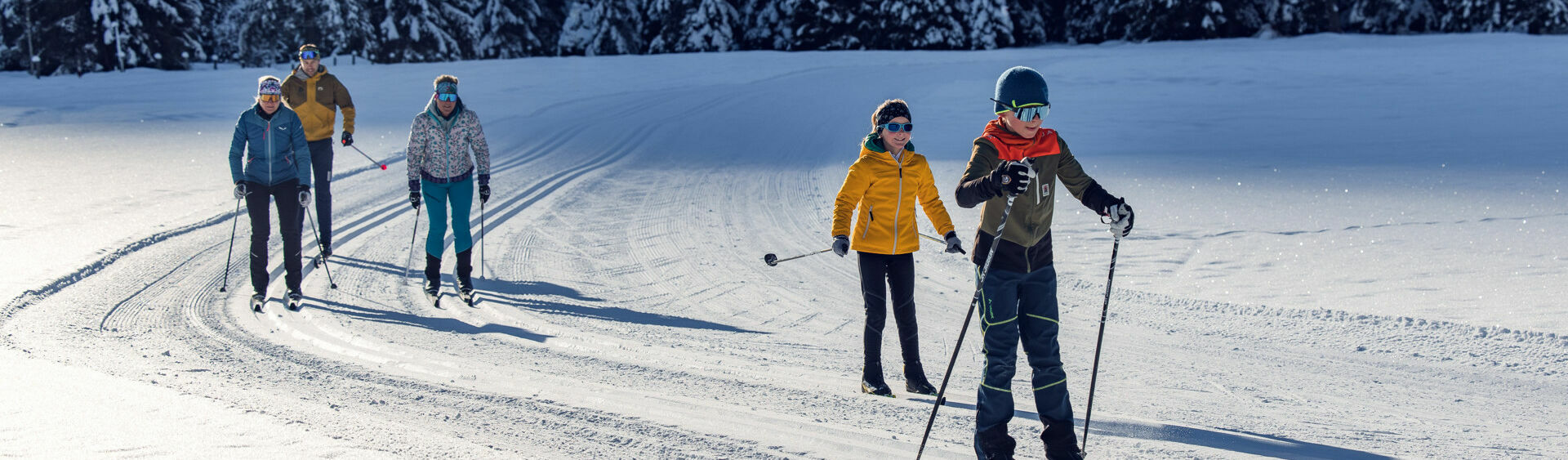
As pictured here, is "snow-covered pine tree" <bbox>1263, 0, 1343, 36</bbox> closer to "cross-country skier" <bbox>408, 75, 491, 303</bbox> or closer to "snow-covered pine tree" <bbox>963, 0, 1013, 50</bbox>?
"snow-covered pine tree" <bbox>963, 0, 1013, 50</bbox>

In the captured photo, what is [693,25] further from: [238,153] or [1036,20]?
[238,153]

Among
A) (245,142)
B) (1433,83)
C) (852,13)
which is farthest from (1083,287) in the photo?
(852,13)

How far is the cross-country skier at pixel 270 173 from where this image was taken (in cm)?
694

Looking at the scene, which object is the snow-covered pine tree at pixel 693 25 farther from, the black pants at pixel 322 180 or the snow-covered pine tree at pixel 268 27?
the black pants at pixel 322 180

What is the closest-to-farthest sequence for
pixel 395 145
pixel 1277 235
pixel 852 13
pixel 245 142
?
pixel 245 142 < pixel 1277 235 < pixel 395 145 < pixel 852 13

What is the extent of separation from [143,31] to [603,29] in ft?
57.4

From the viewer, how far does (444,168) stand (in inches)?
287

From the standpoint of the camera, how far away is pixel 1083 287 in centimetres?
767

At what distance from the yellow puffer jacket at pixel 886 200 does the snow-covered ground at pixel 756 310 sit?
0.81 m

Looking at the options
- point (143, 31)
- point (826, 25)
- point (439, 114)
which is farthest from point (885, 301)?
point (826, 25)

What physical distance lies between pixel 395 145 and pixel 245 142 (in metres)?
10.1

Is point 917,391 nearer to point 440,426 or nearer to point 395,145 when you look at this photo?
point 440,426

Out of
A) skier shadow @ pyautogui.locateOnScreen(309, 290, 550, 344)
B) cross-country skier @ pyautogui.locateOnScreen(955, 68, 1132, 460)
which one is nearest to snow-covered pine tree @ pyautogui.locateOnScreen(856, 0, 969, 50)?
skier shadow @ pyautogui.locateOnScreen(309, 290, 550, 344)

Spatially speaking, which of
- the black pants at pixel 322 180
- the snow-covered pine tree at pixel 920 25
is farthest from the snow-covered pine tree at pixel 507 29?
the black pants at pixel 322 180
